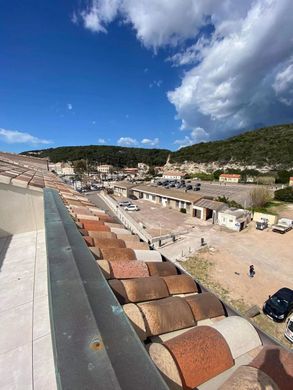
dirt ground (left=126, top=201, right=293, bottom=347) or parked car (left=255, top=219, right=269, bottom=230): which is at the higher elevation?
parked car (left=255, top=219, right=269, bottom=230)

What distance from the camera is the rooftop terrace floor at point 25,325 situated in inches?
64.1

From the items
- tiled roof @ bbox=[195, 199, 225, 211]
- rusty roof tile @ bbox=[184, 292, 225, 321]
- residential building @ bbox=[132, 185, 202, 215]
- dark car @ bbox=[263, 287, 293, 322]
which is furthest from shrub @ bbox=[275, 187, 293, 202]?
rusty roof tile @ bbox=[184, 292, 225, 321]

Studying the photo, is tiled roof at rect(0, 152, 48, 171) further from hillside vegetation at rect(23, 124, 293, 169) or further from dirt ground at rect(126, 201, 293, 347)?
hillside vegetation at rect(23, 124, 293, 169)

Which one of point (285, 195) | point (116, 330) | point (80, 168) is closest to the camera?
point (116, 330)

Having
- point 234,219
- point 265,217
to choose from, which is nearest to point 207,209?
point 234,219

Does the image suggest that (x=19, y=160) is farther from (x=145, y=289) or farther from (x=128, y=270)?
(x=145, y=289)

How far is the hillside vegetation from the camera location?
7250cm

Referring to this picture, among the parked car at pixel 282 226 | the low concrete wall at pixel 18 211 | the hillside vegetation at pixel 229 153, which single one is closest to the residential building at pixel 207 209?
the parked car at pixel 282 226

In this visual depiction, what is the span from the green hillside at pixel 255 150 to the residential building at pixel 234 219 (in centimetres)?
5432

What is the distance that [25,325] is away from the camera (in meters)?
Answer: 2.12

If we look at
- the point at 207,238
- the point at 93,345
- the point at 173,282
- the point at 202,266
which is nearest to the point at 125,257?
the point at 173,282

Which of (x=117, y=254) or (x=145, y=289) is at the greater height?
(x=117, y=254)

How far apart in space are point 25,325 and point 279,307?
12.4 meters

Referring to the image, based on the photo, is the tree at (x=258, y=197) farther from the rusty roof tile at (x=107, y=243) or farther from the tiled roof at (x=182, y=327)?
the tiled roof at (x=182, y=327)
